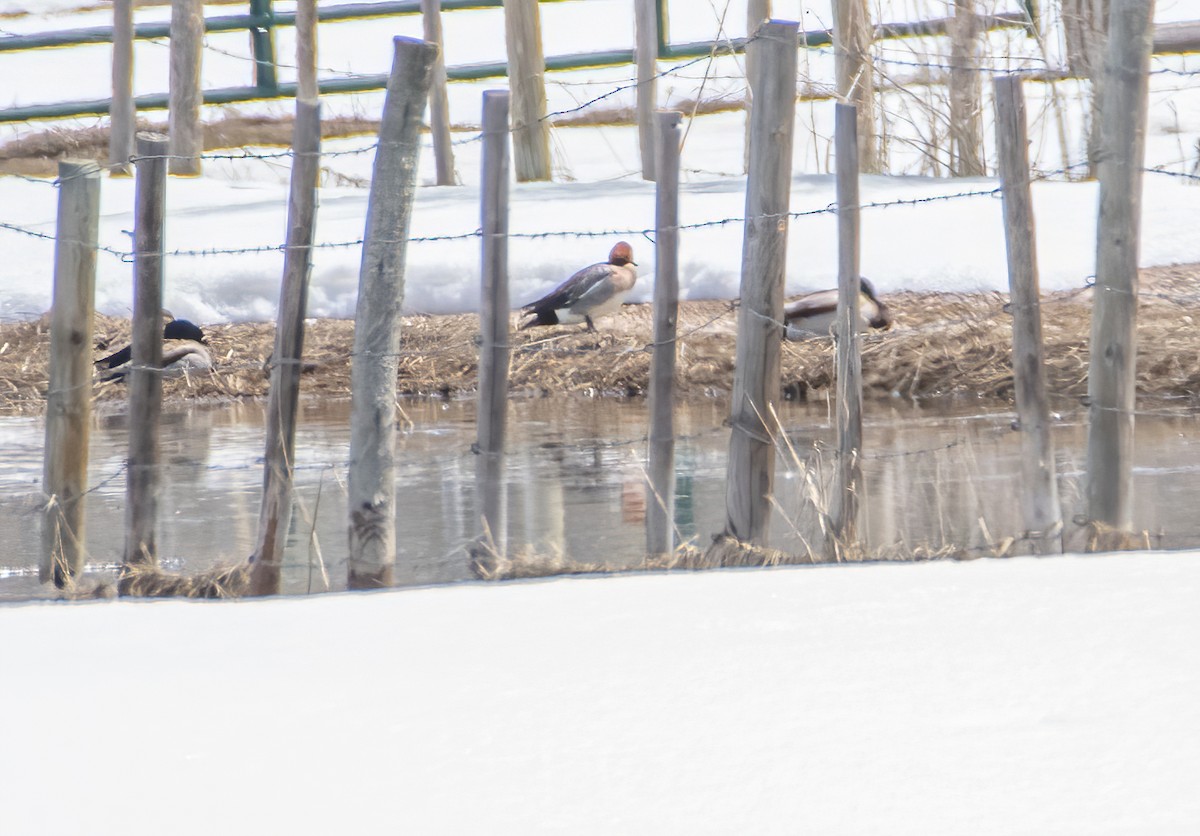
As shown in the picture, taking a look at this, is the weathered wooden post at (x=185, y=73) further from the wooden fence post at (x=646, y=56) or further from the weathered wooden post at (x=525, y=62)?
the wooden fence post at (x=646, y=56)

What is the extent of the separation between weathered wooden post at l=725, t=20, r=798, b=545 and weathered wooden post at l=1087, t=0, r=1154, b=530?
101 cm

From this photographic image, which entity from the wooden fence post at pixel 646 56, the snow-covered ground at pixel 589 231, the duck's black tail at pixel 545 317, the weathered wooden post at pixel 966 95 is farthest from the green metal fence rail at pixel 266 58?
the duck's black tail at pixel 545 317

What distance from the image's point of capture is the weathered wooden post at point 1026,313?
4.71 meters

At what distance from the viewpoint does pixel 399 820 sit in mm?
2484

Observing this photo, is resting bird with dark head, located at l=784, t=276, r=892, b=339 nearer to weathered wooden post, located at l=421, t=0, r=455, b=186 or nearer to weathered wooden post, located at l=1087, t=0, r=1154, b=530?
weathered wooden post, located at l=1087, t=0, r=1154, b=530

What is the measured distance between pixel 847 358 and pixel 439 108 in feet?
33.7

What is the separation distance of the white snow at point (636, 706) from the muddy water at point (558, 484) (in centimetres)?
93

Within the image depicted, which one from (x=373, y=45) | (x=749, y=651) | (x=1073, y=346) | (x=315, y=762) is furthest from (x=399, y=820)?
(x=373, y=45)

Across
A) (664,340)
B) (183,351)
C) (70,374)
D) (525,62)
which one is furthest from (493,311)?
(525,62)

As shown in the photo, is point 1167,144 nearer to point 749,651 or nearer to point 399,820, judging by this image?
point 749,651

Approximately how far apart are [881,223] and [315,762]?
406 inches

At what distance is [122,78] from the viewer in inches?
586

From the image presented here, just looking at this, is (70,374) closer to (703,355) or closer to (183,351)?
(183,351)

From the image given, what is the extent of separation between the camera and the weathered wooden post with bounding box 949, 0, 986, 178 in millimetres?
12312
